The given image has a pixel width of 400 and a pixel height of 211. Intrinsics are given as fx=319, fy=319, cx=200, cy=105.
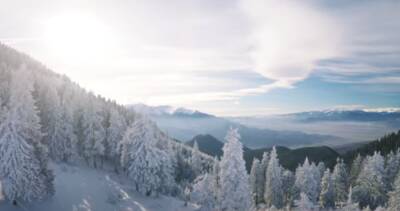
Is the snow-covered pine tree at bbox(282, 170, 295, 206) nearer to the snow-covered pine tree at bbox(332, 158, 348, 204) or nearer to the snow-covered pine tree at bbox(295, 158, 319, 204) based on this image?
the snow-covered pine tree at bbox(295, 158, 319, 204)

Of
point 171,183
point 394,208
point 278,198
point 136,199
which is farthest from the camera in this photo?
point 278,198

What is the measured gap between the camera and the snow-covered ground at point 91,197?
35.6 meters

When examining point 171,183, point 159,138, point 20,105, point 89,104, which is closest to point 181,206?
point 171,183

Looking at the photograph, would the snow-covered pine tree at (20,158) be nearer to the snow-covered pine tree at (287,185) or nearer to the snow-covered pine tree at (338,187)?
the snow-covered pine tree at (287,185)

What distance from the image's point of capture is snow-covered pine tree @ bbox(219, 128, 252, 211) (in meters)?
35.3

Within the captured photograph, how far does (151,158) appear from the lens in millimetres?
45344

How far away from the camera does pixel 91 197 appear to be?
4103 centimetres

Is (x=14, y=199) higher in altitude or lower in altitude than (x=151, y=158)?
lower

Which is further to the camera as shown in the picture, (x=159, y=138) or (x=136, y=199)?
(x=159, y=138)

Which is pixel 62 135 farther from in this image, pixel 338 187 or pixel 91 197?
pixel 338 187

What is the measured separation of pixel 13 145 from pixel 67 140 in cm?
2487

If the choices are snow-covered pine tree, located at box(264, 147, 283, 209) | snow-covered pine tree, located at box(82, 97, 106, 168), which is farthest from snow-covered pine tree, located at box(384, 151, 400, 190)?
snow-covered pine tree, located at box(82, 97, 106, 168)

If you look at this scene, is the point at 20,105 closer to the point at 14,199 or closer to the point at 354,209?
the point at 14,199

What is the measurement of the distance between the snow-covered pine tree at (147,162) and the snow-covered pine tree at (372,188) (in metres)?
29.9
